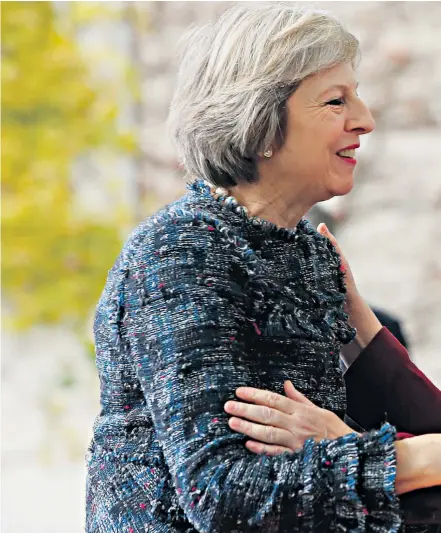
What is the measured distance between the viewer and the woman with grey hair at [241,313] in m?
1.22

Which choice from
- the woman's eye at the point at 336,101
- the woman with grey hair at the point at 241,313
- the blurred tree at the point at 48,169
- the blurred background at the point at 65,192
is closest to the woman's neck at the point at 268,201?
the woman with grey hair at the point at 241,313

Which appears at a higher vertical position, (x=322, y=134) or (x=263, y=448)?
(x=322, y=134)

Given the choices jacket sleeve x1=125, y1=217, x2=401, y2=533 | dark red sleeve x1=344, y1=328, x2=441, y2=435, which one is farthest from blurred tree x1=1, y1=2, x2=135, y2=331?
jacket sleeve x1=125, y1=217, x2=401, y2=533

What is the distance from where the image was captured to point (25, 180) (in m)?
3.64

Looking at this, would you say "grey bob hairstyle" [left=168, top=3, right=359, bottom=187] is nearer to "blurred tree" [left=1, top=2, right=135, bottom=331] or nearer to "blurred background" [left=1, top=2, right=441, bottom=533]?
"blurred background" [left=1, top=2, right=441, bottom=533]

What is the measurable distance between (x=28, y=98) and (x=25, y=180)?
362mm

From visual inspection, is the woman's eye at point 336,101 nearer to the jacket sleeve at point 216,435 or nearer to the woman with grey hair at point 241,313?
the woman with grey hair at point 241,313

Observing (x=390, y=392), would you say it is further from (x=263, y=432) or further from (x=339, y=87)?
(x=339, y=87)

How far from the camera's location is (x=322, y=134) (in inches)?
59.1

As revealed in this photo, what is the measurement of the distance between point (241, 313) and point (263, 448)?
22 cm

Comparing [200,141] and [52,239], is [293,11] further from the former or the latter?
[52,239]

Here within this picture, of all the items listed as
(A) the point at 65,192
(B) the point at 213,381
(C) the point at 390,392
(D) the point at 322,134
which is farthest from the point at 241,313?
(A) the point at 65,192

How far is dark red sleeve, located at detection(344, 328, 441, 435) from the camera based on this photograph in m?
1.67

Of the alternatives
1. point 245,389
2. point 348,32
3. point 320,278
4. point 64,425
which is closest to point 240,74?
point 348,32
